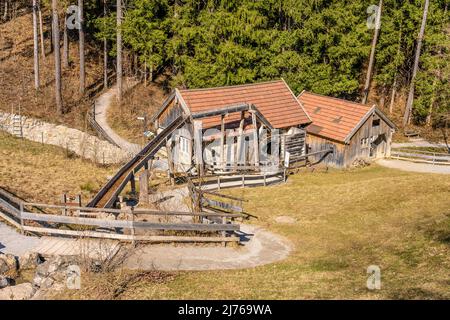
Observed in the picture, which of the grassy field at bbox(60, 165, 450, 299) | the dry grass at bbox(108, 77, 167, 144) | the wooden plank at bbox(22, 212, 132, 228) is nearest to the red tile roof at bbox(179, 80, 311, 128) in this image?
the grassy field at bbox(60, 165, 450, 299)

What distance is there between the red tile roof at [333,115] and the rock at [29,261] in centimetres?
2337

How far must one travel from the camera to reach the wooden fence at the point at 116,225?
16688mm

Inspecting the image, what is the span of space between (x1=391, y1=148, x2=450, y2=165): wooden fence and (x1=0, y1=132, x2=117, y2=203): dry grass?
72.3ft

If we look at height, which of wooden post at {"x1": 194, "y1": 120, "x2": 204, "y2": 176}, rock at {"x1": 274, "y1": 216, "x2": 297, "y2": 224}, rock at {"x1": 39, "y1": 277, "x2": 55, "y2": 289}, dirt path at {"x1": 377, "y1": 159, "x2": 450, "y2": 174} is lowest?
rock at {"x1": 274, "y1": 216, "x2": 297, "y2": 224}

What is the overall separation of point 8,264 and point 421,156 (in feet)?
97.7

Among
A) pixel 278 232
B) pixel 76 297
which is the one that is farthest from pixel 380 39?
pixel 76 297

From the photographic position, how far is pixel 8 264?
14.9 m

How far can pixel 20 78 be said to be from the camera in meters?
43.5

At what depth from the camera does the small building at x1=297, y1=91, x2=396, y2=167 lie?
33844 mm

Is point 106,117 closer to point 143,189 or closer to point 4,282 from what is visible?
point 143,189

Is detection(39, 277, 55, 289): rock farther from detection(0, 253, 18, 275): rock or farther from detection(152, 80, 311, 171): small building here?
detection(152, 80, 311, 171): small building

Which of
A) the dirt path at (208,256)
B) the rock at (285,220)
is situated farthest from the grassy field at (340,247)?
the dirt path at (208,256)

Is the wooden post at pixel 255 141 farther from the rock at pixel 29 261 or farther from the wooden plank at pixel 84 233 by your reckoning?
the rock at pixel 29 261

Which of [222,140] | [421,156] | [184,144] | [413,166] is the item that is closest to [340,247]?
[222,140]
